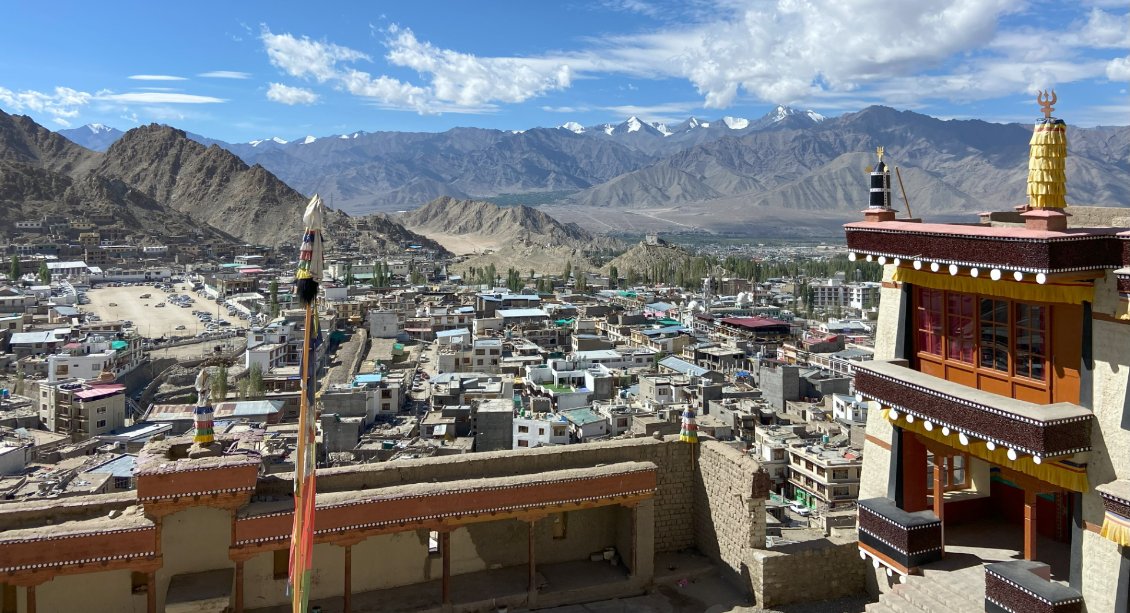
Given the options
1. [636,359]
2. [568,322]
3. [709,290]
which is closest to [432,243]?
[709,290]

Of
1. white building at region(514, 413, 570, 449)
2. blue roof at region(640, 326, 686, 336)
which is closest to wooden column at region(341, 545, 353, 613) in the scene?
white building at region(514, 413, 570, 449)

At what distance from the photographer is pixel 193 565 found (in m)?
11.0

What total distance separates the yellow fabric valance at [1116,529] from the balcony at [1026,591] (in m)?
0.67

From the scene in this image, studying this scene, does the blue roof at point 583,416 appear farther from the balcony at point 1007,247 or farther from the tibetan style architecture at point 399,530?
the balcony at point 1007,247

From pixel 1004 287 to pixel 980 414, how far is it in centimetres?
126

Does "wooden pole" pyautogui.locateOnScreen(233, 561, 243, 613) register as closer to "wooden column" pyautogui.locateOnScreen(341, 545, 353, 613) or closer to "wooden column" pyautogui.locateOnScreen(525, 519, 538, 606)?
"wooden column" pyautogui.locateOnScreen(341, 545, 353, 613)

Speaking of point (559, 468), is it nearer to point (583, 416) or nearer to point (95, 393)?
point (583, 416)

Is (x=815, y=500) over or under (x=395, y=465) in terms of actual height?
under

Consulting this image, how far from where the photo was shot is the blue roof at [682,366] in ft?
155

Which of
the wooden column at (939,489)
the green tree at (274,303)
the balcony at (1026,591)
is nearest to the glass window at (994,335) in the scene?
the wooden column at (939,489)

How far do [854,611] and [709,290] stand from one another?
273 ft

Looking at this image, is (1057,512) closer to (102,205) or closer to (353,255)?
(353,255)

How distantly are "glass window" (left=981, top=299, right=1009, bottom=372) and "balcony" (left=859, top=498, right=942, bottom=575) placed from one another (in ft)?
6.02

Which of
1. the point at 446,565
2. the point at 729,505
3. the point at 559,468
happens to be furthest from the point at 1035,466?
the point at 446,565
